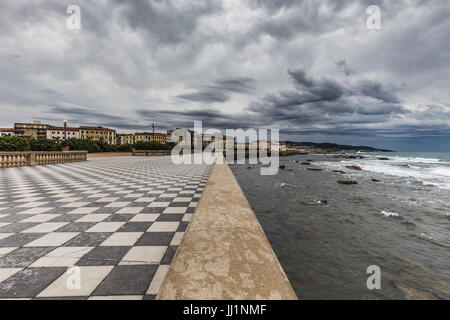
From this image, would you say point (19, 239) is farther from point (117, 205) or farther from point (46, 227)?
point (117, 205)

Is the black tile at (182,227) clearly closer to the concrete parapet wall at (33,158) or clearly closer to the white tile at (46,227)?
the white tile at (46,227)

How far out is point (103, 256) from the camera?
7.82 feet

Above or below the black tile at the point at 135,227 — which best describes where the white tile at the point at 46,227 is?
above

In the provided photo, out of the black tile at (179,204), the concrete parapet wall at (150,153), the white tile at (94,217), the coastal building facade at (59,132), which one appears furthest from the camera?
the coastal building facade at (59,132)

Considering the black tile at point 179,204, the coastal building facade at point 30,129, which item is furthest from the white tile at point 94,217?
the coastal building facade at point 30,129

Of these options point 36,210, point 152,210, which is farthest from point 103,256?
point 36,210

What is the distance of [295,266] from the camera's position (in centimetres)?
328

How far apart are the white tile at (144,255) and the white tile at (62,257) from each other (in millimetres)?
596

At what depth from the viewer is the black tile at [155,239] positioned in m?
2.77

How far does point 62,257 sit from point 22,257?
1.59ft

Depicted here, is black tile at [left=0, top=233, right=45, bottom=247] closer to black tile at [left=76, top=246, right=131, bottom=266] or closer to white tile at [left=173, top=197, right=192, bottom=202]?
black tile at [left=76, top=246, right=131, bottom=266]
